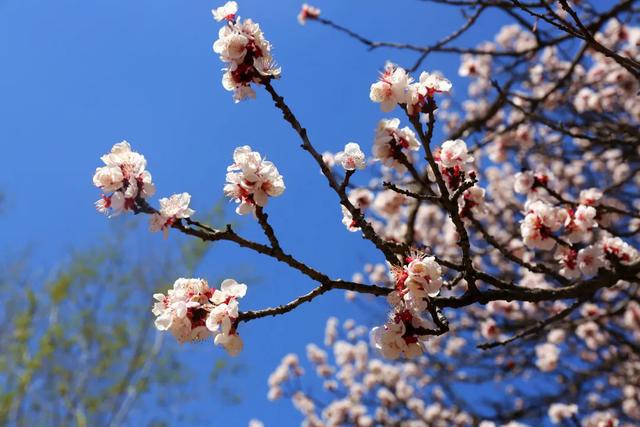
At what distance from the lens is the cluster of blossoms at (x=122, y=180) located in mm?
1696

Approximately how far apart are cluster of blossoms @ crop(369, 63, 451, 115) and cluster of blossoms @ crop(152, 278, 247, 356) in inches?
30.8

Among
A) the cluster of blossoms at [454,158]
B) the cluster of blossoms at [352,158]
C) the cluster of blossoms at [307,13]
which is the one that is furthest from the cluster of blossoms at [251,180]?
the cluster of blossoms at [307,13]

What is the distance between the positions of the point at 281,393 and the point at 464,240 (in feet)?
27.1

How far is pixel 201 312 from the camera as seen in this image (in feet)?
5.40

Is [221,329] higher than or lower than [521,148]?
lower

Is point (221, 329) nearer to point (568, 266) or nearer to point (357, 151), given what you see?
point (357, 151)

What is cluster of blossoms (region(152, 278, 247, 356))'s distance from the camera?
1.58 metres

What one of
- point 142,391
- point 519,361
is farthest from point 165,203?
point 142,391

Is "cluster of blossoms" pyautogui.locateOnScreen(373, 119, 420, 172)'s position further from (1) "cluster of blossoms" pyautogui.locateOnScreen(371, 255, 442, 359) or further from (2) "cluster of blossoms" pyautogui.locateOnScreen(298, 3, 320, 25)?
(2) "cluster of blossoms" pyautogui.locateOnScreen(298, 3, 320, 25)

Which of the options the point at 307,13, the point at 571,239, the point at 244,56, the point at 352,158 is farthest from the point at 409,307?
the point at 307,13

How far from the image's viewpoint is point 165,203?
5.73 ft

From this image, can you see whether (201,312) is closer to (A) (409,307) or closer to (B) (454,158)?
(A) (409,307)

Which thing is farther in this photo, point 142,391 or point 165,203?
point 142,391

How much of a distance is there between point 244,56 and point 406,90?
554mm
